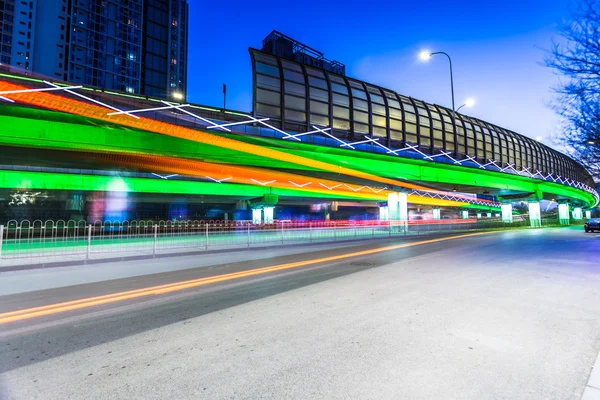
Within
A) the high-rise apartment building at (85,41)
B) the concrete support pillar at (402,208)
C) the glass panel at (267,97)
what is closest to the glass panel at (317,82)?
the glass panel at (267,97)

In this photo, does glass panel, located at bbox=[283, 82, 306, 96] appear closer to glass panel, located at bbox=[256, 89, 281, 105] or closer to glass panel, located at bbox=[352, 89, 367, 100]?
glass panel, located at bbox=[256, 89, 281, 105]

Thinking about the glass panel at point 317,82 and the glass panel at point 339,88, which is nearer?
the glass panel at point 317,82

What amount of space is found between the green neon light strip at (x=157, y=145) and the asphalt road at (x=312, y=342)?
11.7m

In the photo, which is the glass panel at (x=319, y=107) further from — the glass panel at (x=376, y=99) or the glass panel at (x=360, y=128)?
the glass panel at (x=376, y=99)

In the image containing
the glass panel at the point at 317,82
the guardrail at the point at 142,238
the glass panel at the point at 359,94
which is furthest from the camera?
the glass panel at the point at 359,94

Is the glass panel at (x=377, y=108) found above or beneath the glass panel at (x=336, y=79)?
beneath

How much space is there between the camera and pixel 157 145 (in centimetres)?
1719

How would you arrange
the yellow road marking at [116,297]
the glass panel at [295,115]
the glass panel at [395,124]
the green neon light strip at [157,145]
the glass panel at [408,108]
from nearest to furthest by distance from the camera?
the yellow road marking at [116,297]
the green neon light strip at [157,145]
the glass panel at [295,115]
the glass panel at [395,124]
the glass panel at [408,108]

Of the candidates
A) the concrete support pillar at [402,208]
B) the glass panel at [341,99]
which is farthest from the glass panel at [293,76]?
the concrete support pillar at [402,208]

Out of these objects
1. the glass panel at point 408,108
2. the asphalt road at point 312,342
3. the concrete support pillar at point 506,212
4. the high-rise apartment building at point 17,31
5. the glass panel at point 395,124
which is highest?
the high-rise apartment building at point 17,31

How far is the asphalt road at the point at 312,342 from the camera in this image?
291cm

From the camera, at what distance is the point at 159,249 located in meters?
14.1

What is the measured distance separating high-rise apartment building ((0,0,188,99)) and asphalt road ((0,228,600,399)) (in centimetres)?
8408

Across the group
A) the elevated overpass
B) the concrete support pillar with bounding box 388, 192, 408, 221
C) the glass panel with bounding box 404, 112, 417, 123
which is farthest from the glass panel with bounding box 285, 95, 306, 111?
the concrete support pillar with bounding box 388, 192, 408, 221
